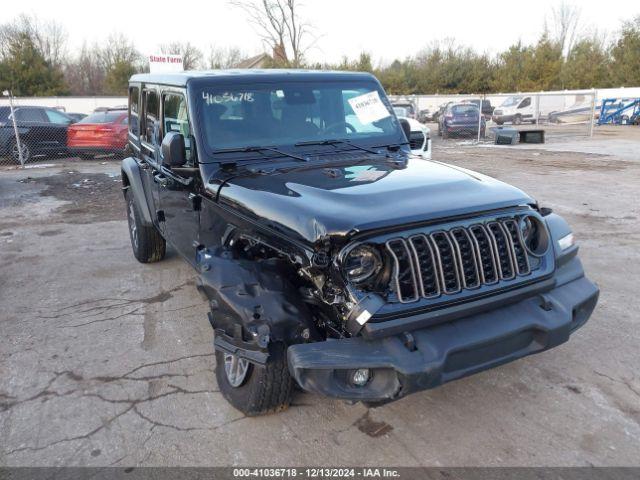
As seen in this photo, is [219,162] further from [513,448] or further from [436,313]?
[513,448]

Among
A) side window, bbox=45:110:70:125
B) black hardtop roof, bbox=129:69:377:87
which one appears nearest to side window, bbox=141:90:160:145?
black hardtop roof, bbox=129:69:377:87

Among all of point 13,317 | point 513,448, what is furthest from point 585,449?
point 13,317

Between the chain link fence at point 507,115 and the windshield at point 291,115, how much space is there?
51.1 ft

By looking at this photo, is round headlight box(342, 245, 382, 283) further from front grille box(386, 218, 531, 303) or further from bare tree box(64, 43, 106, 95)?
bare tree box(64, 43, 106, 95)

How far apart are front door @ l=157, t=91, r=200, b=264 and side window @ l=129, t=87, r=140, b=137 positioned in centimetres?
129

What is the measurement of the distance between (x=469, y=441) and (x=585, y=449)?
1.94ft

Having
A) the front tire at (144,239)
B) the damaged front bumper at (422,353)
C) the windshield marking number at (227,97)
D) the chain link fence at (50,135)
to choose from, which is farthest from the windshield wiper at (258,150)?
the chain link fence at (50,135)

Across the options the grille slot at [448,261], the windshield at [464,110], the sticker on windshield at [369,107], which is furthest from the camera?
the windshield at [464,110]

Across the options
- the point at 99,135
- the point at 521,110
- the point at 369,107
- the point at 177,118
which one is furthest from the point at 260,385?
the point at 521,110

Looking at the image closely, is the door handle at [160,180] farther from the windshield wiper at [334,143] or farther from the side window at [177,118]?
the windshield wiper at [334,143]

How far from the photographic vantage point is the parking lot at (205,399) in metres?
2.83

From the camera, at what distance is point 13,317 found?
4.68 meters

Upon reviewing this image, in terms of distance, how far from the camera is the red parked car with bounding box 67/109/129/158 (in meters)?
14.7

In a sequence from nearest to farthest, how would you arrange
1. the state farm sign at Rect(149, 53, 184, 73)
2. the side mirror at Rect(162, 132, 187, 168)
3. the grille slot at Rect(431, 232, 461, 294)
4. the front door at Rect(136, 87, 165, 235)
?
the grille slot at Rect(431, 232, 461, 294), the side mirror at Rect(162, 132, 187, 168), the front door at Rect(136, 87, 165, 235), the state farm sign at Rect(149, 53, 184, 73)
